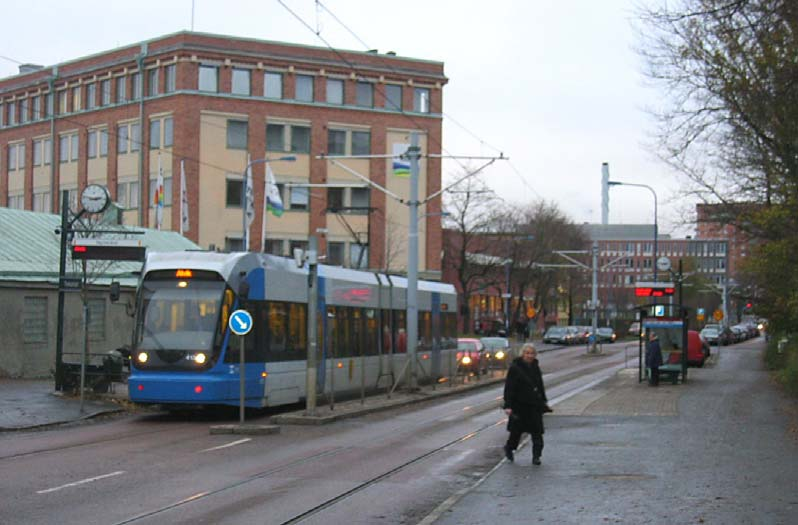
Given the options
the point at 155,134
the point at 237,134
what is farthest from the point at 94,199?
the point at 155,134

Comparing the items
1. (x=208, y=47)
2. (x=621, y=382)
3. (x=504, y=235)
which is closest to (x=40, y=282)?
(x=621, y=382)

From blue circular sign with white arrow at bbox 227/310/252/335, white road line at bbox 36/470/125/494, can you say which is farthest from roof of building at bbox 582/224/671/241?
white road line at bbox 36/470/125/494

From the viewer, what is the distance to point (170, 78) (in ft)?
212

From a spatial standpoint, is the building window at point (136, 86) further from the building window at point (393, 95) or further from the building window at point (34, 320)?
the building window at point (34, 320)

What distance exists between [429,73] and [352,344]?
44594 mm

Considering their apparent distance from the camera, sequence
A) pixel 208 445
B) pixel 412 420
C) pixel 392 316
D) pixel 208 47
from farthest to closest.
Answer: pixel 208 47, pixel 392 316, pixel 412 420, pixel 208 445

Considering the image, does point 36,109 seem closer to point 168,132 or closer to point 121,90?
point 121,90

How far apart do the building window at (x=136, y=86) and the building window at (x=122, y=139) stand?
1.97 meters

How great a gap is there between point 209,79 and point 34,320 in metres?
32.9

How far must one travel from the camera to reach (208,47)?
63844mm

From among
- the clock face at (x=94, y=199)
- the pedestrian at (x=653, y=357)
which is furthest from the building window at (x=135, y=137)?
the pedestrian at (x=653, y=357)

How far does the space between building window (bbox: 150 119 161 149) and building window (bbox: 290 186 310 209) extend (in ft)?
26.9

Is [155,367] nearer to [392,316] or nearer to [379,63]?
[392,316]

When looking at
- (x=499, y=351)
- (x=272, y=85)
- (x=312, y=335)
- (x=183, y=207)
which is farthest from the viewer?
(x=272, y=85)
